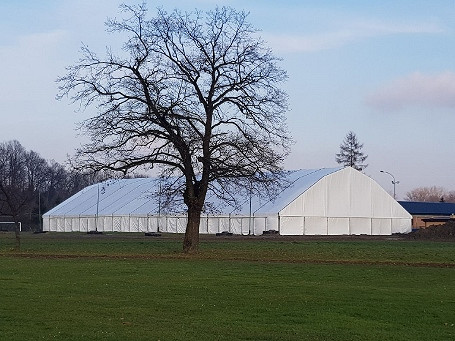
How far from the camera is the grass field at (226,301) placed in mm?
16656

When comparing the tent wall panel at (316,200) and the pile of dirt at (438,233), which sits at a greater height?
the tent wall panel at (316,200)

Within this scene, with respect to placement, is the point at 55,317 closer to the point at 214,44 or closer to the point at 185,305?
the point at 185,305

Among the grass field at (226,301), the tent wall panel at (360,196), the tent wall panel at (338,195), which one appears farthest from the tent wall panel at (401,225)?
the grass field at (226,301)

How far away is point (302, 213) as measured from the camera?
305 feet

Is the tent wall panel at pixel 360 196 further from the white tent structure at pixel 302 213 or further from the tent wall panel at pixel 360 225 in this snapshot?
the tent wall panel at pixel 360 225

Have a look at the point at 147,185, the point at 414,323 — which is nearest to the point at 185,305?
the point at 414,323

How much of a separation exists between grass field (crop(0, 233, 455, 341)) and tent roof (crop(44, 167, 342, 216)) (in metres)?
54.0

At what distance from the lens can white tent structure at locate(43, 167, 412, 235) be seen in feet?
304

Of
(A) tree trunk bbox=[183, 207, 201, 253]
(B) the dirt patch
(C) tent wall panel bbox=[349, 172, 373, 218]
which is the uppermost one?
(C) tent wall panel bbox=[349, 172, 373, 218]

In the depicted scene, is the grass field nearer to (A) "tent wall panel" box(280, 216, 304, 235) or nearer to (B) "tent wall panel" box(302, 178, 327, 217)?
(A) "tent wall panel" box(280, 216, 304, 235)

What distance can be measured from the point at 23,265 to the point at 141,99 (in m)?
14.1

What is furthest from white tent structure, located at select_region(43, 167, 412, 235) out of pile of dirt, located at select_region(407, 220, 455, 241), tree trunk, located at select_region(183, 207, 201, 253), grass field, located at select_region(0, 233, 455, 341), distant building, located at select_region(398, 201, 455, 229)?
grass field, located at select_region(0, 233, 455, 341)

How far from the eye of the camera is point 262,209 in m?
93.8

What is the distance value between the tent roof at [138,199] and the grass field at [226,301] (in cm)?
5404
